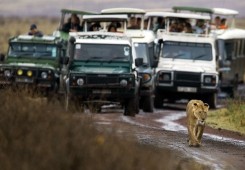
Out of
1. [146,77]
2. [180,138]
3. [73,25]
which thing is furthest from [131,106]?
[73,25]

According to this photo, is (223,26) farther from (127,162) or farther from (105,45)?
(127,162)

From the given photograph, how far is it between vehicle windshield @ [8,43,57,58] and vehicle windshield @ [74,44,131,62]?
382 cm

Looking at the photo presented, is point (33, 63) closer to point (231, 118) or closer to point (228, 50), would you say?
point (231, 118)

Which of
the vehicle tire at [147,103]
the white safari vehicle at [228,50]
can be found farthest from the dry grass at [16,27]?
the vehicle tire at [147,103]

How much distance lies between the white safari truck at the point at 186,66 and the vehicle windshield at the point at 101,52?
5.08 metres

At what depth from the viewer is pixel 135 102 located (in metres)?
22.9

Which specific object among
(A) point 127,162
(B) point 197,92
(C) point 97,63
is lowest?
(B) point 197,92

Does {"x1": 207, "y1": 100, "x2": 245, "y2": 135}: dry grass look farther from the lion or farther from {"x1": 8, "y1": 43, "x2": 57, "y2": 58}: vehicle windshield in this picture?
{"x1": 8, "y1": 43, "x2": 57, "y2": 58}: vehicle windshield

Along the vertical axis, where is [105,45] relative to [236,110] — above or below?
above

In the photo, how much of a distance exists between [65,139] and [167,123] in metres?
12.9

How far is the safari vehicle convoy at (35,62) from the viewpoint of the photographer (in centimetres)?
2542

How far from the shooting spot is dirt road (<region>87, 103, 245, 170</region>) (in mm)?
13430

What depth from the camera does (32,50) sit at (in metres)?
26.6

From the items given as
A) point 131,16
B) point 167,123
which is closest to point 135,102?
point 167,123
